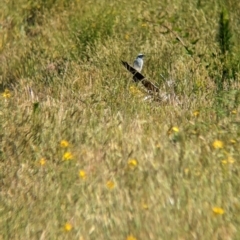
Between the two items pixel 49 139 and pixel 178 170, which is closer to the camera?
pixel 178 170

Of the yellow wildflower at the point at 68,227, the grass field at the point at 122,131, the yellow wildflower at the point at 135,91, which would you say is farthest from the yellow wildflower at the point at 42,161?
the yellow wildflower at the point at 135,91

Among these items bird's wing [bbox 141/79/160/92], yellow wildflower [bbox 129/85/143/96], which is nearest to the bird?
bird's wing [bbox 141/79/160/92]

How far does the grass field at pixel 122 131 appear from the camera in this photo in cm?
365

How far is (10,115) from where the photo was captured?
4801 millimetres

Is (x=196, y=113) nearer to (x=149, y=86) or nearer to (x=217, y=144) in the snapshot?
(x=217, y=144)

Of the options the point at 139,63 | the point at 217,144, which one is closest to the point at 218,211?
the point at 217,144

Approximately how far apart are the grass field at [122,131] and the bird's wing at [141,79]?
9 centimetres

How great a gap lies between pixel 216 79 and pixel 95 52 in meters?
1.15

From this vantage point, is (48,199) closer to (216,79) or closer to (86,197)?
(86,197)

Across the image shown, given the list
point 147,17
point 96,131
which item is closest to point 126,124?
point 96,131

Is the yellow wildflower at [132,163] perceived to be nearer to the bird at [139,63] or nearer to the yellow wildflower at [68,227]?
the yellow wildflower at [68,227]

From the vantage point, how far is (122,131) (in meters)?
4.33

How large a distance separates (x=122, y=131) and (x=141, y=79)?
4.23 ft

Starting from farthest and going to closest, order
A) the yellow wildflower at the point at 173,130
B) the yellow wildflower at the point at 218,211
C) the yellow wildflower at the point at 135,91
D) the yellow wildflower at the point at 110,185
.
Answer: the yellow wildflower at the point at 135,91 < the yellow wildflower at the point at 173,130 < the yellow wildflower at the point at 110,185 < the yellow wildflower at the point at 218,211
